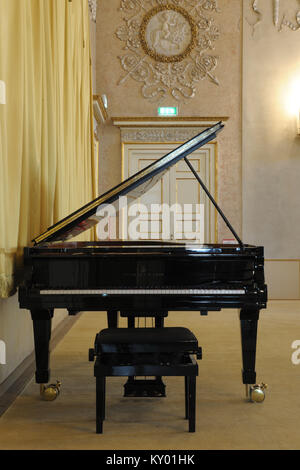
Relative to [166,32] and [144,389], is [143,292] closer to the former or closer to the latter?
[144,389]

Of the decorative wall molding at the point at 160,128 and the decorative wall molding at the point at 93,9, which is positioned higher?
the decorative wall molding at the point at 93,9

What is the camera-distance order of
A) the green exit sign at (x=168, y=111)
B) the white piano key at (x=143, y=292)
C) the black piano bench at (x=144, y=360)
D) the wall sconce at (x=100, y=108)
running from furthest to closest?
the green exit sign at (x=168, y=111), the wall sconce at (x=100, y=108), the white piano key at (x=143, y=292), the black piano bench at (x=144, y=360)

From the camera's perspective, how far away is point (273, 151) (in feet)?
24.6

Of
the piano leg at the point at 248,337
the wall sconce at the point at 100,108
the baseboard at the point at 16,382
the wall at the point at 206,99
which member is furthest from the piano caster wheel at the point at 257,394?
the wall at the point at 206,99

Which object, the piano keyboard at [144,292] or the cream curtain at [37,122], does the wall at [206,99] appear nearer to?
the cream curtain at [37,122]

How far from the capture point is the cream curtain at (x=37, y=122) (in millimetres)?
2781

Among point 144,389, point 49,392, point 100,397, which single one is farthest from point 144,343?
point 49,392

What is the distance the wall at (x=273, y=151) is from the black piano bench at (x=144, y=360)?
5324mm

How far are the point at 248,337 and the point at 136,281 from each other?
0.72 metres

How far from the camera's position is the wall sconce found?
6.34 metres
